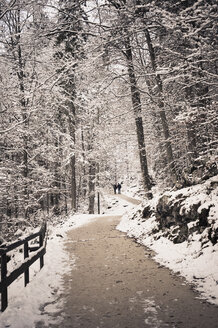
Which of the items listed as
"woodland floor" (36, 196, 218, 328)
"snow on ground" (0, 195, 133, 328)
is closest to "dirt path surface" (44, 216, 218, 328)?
"woodland floor" (36, 196, 218, 328)

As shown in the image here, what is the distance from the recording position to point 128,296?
5.21m

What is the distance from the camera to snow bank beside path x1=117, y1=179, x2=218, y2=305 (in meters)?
5.48

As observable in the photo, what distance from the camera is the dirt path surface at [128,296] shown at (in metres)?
Result: 4.15

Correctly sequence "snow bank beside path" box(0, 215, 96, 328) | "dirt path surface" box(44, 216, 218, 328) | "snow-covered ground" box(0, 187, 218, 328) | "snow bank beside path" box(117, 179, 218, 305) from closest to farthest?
"dirt path surface" box(44, 216, 218, 328), "snow bank beside path" box(0, 215, 96, 328), "snow-covered ground" box(0, 187, 218, 328), "snow bank beside path" box(117, 179, 218, 305)

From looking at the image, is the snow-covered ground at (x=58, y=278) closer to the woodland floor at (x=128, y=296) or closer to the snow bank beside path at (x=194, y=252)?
the snow bank beside path at (x=194, y=252)

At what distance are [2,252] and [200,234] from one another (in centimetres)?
537

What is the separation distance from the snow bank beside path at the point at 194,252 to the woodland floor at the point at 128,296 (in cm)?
29

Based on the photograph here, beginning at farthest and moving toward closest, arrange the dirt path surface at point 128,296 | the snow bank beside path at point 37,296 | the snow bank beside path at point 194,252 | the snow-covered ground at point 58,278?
the snow bank beside path at point 194,252, the snow-covered ground at point 58,278, the snow bank beside path at point 37,296, the dirt path surface at point 128,296

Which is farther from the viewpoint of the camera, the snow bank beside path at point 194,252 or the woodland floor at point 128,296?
the snow bank beside path at point 194,252

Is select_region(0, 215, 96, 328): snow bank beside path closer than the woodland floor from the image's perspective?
No

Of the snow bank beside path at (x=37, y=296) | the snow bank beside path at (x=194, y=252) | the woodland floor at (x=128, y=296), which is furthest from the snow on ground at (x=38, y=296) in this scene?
the snow bank beside path at (x=194, y=252)

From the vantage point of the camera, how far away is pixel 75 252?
936 cm

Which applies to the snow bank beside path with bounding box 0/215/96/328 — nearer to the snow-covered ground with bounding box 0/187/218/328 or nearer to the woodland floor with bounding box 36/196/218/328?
the snow-covered ground with bounding box 0/187/218/328

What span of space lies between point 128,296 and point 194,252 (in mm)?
2560
